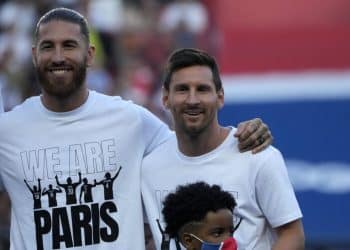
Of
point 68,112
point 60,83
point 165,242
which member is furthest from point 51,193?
point 165,242

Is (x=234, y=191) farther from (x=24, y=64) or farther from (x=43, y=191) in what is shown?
(x=24, y=64)

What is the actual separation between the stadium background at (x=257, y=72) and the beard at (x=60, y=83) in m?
3.99

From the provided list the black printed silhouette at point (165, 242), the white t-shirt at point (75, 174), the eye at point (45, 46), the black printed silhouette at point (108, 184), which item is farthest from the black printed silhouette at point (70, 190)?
the eye at point (45, 46)

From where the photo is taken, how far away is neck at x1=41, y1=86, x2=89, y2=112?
19.1ft

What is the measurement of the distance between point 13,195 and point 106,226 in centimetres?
48

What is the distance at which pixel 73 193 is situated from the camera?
18.8 ft

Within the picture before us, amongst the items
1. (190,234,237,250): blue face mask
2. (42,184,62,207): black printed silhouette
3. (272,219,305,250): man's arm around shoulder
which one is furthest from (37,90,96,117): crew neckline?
(190,234,237,250): blue face mask

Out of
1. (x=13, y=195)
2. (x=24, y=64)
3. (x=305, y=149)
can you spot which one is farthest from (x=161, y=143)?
(x=24, y=64)

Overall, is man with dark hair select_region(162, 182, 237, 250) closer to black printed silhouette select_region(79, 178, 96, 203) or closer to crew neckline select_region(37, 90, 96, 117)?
black printed silhouette select_region(79, 178, 96, 203)

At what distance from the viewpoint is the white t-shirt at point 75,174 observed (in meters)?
5.72

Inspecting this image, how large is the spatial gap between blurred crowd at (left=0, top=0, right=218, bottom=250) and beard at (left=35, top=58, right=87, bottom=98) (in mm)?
6335

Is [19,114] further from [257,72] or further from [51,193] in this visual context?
[257,72]

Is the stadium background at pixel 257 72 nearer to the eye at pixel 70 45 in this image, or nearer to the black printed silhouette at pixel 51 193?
the black printed silhouette at pixel 51 193

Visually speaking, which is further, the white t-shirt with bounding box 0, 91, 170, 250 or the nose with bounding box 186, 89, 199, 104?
the white t-shirt with bounding box 0, 91, 170, 250
